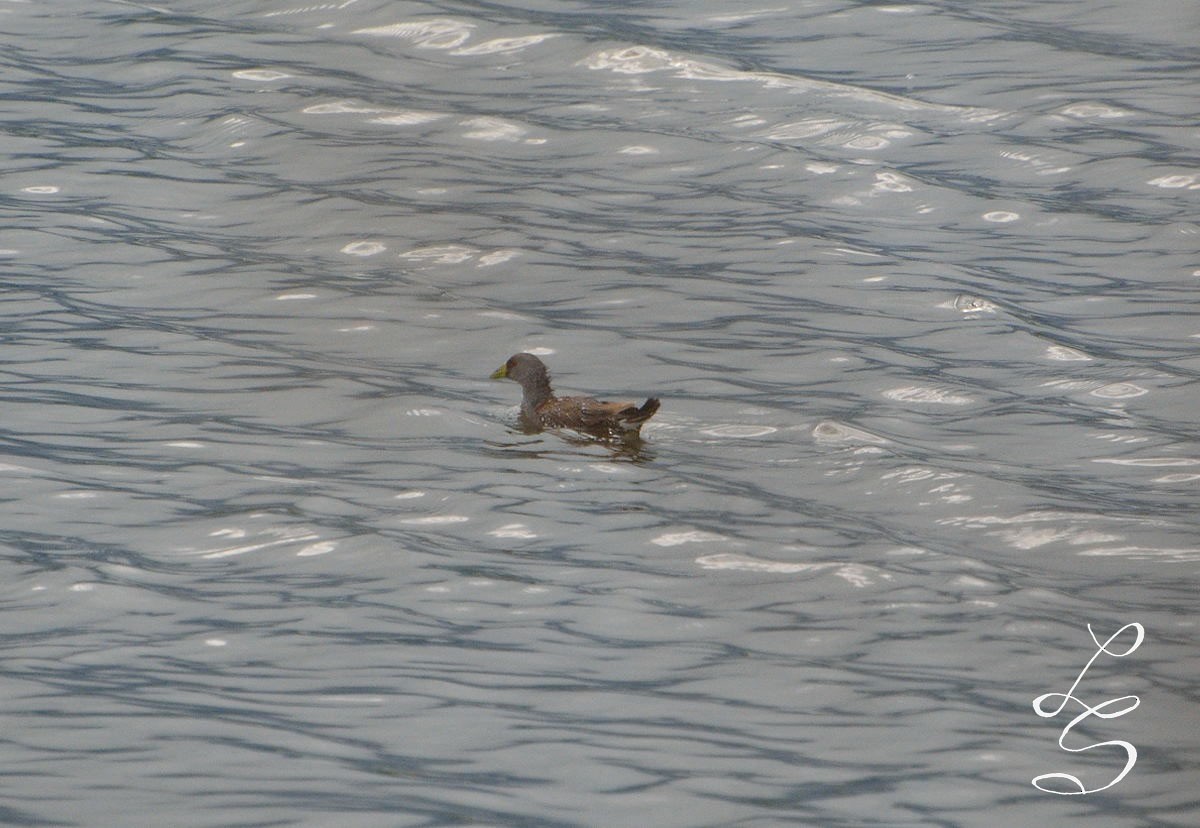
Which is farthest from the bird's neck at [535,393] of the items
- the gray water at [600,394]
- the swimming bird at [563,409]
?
the gray water at [600,394]

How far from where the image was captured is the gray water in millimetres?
6781

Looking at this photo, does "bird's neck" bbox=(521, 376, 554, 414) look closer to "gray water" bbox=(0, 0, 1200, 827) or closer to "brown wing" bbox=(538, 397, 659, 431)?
"brown wing" bbox=(538, 397, 659, 431)

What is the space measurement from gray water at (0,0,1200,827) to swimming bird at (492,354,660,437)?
0.18m

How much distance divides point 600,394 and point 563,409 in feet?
3.47

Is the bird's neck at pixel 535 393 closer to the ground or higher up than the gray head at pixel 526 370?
closer to the ground

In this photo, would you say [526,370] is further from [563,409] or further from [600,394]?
[600,394]

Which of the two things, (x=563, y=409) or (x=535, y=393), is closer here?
(x=563, y=409)

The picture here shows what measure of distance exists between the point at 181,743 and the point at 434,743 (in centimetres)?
90

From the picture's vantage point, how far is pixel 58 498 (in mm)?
9266

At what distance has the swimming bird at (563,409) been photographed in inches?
400

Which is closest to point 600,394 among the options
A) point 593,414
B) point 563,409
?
point 563,409

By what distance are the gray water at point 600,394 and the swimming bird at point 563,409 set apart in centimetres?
18

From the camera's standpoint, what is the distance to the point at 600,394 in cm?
1156

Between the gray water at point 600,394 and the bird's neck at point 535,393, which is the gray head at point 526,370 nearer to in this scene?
the bird's neck at point 535,393
